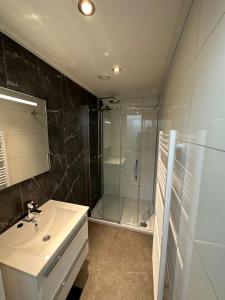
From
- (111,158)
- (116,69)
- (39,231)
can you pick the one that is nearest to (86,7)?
(116,69)

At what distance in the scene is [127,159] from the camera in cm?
315

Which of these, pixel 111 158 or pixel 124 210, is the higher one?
pixel 111 158

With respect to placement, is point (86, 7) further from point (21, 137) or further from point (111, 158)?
point (111, 158)

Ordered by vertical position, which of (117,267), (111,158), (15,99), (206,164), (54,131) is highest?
(15,99)

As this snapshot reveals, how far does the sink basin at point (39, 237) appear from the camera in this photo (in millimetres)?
860

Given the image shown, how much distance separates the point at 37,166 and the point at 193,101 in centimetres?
146

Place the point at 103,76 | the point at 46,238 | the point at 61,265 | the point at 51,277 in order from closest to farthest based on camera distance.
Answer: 1. the point at 51,277
2. the point at 61,265
3. the point at 46,238
4. the point at 103,76

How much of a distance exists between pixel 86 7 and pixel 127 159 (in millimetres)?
2615

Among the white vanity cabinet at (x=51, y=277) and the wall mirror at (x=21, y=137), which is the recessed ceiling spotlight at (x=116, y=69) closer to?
the wall mirror at (x=21, y=137)

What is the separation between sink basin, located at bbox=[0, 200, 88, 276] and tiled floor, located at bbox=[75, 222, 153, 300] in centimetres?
85

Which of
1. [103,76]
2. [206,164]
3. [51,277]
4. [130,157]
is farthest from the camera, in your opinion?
[130,157]

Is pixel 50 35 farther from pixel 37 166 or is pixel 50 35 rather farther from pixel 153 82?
pixel 153 82

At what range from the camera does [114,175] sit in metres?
3.27

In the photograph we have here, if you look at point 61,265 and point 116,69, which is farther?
point 116,69
